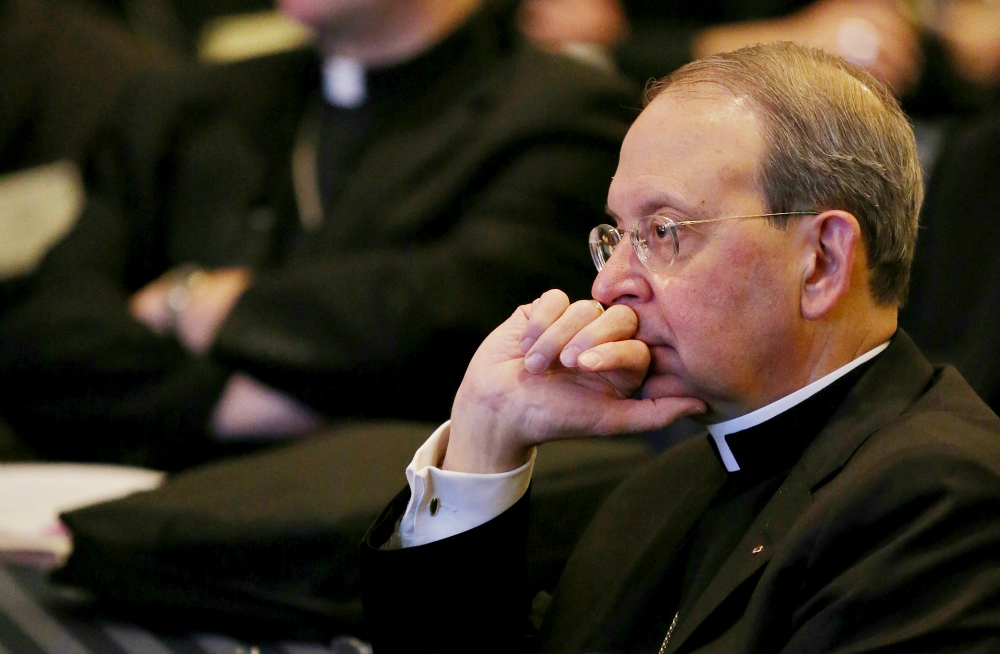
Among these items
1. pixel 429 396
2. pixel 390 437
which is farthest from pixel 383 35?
pixel 390 437

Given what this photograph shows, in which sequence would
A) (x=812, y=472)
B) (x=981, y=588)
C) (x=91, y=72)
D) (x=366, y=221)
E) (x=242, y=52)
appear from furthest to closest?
(x=242, y=52), (x=91, y=72), (x=366, y=221), (x=812, y=472), (x=981, y=588)

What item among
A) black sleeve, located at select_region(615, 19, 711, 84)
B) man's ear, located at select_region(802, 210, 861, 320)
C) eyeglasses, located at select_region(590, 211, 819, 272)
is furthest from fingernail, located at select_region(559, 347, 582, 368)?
black sleeve, located at select_region(615, 19, 711, 84)

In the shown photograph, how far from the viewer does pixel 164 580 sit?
1524 mm

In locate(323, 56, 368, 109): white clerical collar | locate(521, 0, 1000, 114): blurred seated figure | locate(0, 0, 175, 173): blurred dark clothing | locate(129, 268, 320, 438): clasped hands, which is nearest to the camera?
locate(129, 268, 320, 438): clasped hands

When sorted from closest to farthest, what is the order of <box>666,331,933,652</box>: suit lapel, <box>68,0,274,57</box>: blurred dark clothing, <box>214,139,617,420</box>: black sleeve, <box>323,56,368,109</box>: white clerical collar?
<box>666,331,933,652</box>: suit lapel, <box>214,139,617,420</box>: black sleeve, <box>323,56,368,109</box>: white clerical collar, <box>68,0,274,57</box>: blurred dark clothing

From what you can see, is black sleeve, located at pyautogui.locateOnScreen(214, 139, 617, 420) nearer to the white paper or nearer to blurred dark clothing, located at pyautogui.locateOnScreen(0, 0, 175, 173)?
the white paper

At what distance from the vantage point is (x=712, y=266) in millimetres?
1078

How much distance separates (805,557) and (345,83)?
6.13ft

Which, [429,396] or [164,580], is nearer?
[164,580]

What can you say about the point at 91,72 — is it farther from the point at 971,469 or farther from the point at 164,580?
the point at 971,469

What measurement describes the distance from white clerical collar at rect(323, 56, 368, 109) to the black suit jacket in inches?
58.2

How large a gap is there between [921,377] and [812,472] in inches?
5.6

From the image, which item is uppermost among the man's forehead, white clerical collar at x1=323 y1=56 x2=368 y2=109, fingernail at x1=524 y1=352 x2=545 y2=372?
white clerical collar at x1=323 y1=56 x2=368 y2=109

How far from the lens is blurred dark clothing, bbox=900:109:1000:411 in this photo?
180cm
